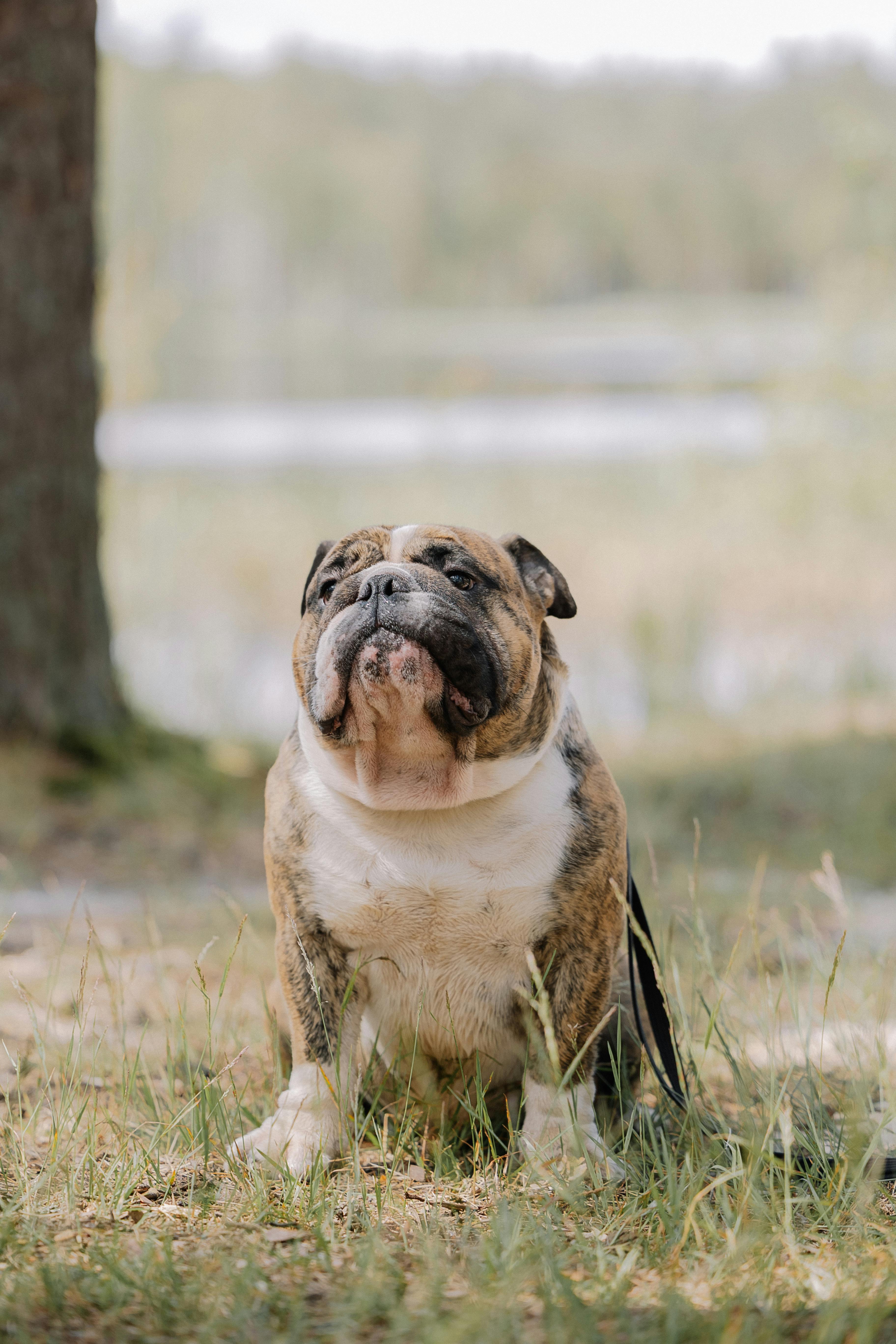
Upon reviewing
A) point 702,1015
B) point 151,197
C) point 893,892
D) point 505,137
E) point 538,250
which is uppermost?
point 505,137

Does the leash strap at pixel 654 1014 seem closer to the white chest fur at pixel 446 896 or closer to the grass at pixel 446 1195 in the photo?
the grass at pixel 446 1195

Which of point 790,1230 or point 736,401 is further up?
point 736,401

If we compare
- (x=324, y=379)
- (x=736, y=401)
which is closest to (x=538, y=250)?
(x=324, y=379)

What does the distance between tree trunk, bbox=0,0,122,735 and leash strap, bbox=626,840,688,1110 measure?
4.15 m

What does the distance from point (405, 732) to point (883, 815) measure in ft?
15.3

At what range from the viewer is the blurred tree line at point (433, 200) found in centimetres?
2184

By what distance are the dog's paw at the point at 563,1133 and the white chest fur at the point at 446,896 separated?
15 centimetres

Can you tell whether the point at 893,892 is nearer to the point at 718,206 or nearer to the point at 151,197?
the point at 151,197

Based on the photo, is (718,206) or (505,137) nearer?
(718,206)

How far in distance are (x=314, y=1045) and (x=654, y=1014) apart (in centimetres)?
71

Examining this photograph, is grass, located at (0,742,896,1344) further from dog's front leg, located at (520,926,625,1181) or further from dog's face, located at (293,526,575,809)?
dog's face, located at (293,526,575,809)

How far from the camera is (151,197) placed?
16750 millimetres

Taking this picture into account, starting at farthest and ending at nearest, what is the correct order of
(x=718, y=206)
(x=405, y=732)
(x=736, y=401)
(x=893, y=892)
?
(x=718, y=206) → (x=736, y=401) → (x=893, y=892) → (x=405, y=732)

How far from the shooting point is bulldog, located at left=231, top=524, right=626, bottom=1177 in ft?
7.43
